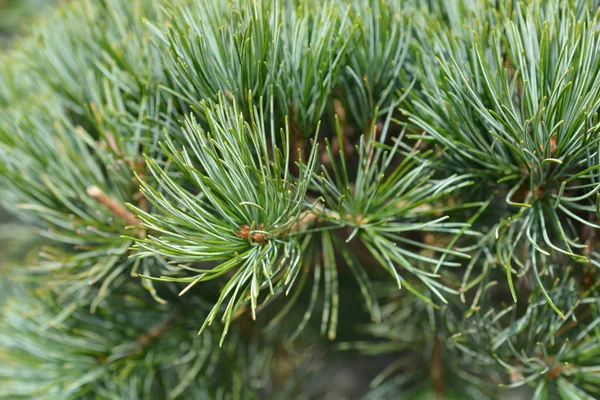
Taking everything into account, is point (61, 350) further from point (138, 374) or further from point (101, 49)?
point (101, 49)

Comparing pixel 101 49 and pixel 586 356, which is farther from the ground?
pixel 101 49

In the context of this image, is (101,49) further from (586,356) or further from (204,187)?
(586,356)

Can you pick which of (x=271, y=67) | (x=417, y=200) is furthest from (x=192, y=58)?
(x=417, y=200)

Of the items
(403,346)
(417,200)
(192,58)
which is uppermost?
(192,58)

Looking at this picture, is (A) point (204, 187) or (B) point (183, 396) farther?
(B) point (183, 396)
